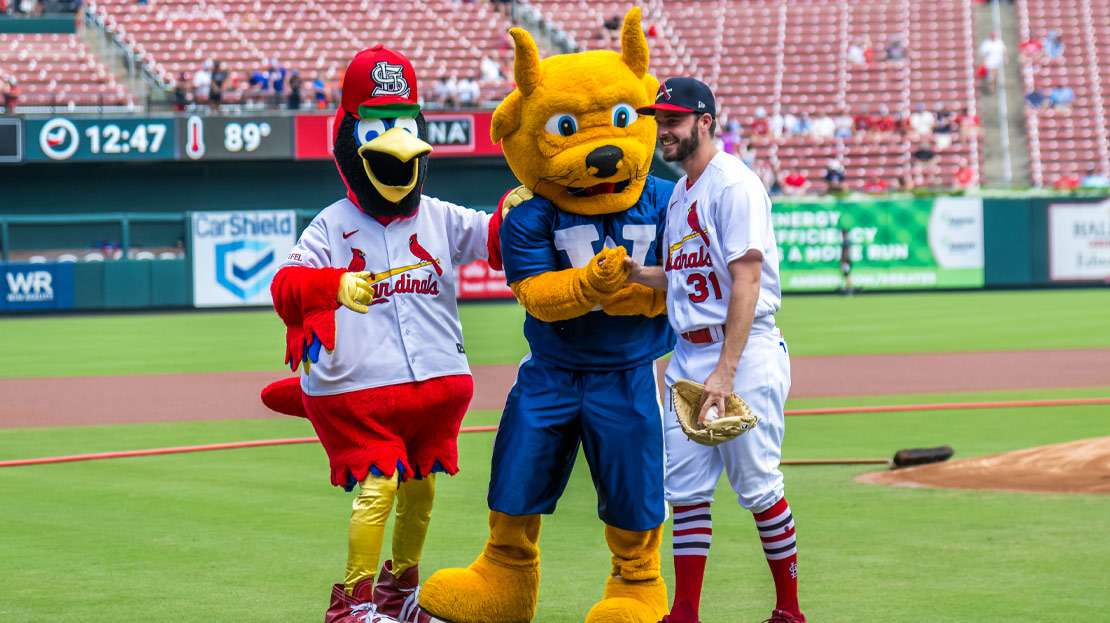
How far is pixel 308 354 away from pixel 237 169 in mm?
23359

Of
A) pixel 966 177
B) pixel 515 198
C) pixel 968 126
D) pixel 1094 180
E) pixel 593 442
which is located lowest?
pixel 593 442

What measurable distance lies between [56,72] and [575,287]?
2614cm

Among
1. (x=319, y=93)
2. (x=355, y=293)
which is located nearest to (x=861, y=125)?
(x=319, y=93)

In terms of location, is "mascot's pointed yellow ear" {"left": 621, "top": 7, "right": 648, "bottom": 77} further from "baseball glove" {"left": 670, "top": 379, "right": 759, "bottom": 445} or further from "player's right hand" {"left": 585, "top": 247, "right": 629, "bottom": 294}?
"baseball glove" {"left": 670, "top": 379, "right": 759, "bottom": 445}

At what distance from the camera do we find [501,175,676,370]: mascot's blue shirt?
4.84 m

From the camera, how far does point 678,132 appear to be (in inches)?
187

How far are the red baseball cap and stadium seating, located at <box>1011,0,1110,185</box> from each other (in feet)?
94.0

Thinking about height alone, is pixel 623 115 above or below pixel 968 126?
below

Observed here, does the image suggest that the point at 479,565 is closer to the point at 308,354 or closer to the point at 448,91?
the point at 308,354

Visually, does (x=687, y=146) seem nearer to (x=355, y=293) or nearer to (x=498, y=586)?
(x=355, y=293)

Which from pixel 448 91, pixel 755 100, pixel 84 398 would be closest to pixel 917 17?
pixel 755 100

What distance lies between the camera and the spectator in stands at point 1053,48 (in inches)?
1328

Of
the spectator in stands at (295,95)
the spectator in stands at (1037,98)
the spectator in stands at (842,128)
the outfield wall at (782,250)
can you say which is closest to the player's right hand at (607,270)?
the outfield wall at (782,250)

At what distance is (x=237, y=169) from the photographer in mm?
27125
